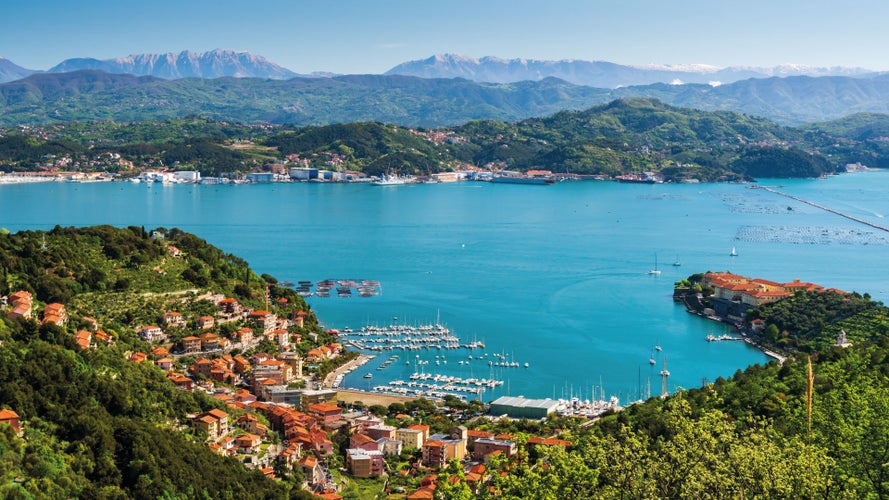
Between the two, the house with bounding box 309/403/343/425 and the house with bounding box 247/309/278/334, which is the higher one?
the house with bounding box 247/309/278/334

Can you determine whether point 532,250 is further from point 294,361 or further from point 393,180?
point 393,180

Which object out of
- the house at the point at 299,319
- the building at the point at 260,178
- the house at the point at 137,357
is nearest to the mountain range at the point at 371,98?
the building at the point at 260,178

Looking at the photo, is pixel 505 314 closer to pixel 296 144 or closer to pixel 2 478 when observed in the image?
pixel 2 478

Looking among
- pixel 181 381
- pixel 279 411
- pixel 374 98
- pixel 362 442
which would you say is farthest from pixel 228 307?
pixel 374 98

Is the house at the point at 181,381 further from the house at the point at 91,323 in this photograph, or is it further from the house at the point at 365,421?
the house at the point at 365,421

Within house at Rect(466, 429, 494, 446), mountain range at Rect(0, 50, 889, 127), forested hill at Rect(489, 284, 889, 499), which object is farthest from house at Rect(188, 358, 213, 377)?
mountain range at Rect(0, 50, 889, 127)

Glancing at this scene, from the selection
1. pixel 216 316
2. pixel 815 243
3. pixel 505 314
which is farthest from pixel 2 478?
pixel 815 243

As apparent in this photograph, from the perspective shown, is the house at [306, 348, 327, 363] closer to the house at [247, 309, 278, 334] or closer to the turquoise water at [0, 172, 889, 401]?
the turquoise water at [0, 172, 889, 401]
